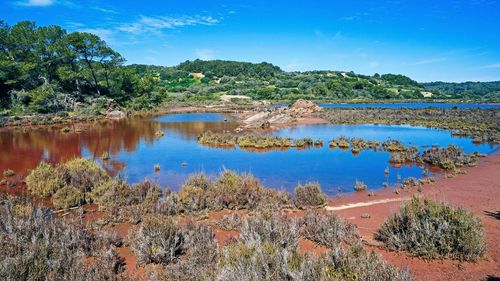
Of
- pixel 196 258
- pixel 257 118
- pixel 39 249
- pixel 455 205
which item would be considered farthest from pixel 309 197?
pixel 257 118

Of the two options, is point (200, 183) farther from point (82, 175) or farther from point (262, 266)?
point (262, 266)

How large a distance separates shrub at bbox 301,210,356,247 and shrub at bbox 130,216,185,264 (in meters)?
2.91

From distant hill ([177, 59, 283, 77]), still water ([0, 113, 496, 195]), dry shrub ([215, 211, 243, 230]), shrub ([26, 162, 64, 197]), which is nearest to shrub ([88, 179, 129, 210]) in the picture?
shrub ([26, 162, 64, 197])

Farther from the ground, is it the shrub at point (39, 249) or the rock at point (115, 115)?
the shrub at point (39, 249)

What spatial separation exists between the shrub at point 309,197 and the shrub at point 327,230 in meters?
2.32

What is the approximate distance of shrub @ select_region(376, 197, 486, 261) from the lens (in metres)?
6.90

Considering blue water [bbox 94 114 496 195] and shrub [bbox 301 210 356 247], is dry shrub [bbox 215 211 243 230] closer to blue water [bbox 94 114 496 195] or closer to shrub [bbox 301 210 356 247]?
shrub [bbox 301 210 356 247]

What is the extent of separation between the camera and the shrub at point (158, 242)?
22.9ft

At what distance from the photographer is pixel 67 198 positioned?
11125 mm

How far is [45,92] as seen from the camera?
147 feet

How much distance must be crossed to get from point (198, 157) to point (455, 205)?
13.5 m

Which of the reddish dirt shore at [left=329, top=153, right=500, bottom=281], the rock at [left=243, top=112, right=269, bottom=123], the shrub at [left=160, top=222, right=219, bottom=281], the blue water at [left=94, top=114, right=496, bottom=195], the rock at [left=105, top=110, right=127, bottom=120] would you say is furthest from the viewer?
the rock at [left=105, top=110, right=127, bottom=120]

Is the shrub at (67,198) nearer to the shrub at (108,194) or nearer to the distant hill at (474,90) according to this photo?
the shrub at (108,194)

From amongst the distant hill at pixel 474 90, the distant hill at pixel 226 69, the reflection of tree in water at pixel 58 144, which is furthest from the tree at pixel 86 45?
the distant hill at pixel 474 90
